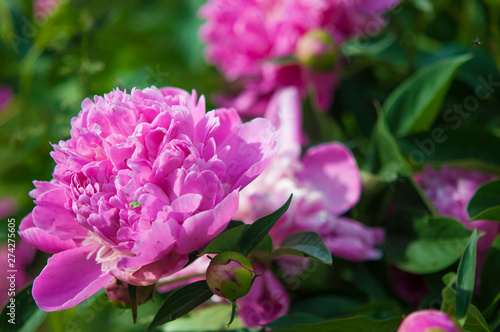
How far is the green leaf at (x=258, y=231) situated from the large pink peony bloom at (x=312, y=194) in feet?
0.40

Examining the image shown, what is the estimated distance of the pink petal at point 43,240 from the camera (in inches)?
15.9

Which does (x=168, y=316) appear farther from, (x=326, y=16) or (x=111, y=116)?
(x=326, y=16)

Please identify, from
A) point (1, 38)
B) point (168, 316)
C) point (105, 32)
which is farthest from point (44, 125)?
point (168, 316)

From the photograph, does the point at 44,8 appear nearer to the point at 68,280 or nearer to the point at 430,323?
the point at 68,280

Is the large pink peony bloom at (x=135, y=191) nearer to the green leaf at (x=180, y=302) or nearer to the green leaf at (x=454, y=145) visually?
the green leaf at (x=180, y=302)

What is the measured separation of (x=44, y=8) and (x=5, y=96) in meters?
0.20

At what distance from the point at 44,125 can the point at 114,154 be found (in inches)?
18.0

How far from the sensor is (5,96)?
3.44 ft

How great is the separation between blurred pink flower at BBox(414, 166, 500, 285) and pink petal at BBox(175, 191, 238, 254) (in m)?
0.28

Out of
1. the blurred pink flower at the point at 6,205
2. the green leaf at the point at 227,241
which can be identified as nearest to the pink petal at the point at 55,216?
the green leaf at the point at 227,241

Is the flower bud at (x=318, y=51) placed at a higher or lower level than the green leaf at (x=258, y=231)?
lower

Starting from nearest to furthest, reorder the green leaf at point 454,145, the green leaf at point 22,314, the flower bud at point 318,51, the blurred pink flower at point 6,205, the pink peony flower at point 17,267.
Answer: the green leaf at point 22,314 → the green leaf at point 454,145 → the flower bud at point 318,51 → the pink peony flower at point 17,267 → the blurred pink flower at point 6,205

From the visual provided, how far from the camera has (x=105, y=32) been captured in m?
1.12

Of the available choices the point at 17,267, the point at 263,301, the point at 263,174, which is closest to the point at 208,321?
the point at 263,301
